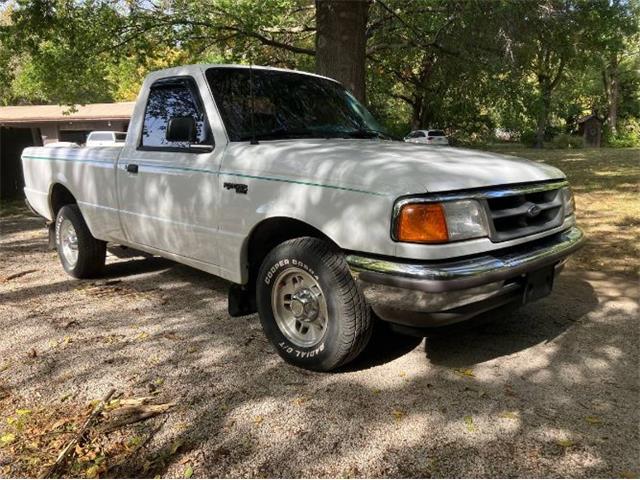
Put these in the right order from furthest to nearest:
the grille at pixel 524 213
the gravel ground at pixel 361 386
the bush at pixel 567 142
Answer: the bush at pixel 567 142
the grille at pixel 524 213
the gravel ground at pixel 361 386

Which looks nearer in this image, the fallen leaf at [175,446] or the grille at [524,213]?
the fallen leaf at [175,446]

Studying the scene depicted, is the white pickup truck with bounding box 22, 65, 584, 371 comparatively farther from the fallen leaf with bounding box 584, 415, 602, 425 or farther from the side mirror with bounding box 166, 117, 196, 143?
the fallen leaf with bounding box 584, 415, 602, 425

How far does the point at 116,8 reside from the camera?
11523mm

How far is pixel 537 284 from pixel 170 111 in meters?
3.05

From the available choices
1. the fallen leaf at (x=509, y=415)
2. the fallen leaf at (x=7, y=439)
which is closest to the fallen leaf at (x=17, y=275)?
the fallen leaf at (x=7, y=439)

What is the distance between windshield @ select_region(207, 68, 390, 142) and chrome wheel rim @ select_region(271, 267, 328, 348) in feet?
3.49

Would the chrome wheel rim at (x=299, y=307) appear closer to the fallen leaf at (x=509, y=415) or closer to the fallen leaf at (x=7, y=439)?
the fallen leaf at (x=509, y=415)

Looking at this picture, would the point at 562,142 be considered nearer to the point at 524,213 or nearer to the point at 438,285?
the point at 524,213

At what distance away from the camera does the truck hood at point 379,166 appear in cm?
287

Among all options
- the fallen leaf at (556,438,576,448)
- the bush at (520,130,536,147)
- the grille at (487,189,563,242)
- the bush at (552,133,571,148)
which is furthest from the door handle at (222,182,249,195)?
the bush at (520,130,536,147)

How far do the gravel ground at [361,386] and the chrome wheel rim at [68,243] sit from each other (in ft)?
2.87

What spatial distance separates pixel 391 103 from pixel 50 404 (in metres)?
Answer: 44.5

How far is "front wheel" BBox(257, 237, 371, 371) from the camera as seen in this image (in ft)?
10.2

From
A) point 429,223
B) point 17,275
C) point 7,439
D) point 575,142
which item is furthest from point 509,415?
point 575,142
